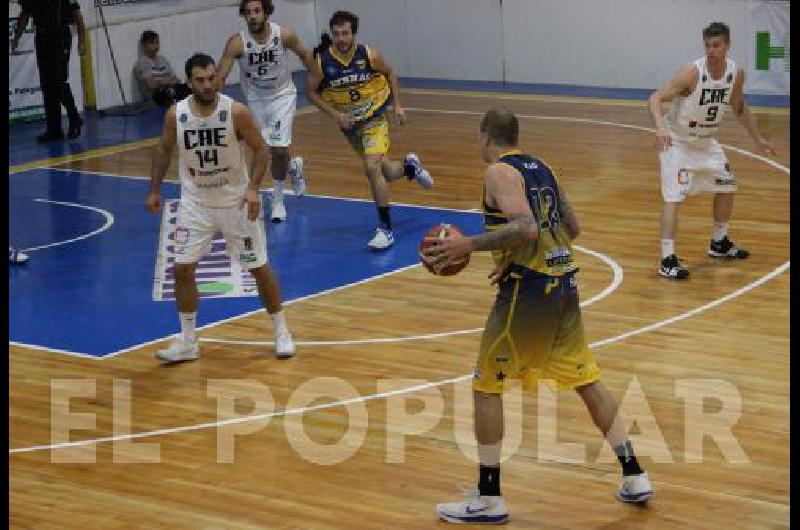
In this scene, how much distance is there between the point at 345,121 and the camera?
1355 centimetres

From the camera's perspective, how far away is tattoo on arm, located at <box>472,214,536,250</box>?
7.20 m

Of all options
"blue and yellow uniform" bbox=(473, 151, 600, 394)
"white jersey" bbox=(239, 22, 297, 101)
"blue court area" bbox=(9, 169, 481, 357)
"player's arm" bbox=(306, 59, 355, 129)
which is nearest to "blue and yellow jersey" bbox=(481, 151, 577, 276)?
"blue and yellow uniform" bbox=(473, 151, 600, 394)

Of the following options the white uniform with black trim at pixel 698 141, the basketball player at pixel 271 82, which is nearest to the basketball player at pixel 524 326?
the white uniform with black trim at pixel 698 141

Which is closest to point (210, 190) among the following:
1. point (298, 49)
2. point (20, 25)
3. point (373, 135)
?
point (373, 135)

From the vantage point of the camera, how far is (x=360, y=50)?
1383cm

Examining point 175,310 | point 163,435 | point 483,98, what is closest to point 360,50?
point 175,310

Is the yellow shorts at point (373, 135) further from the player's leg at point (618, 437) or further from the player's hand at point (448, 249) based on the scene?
the player's hand at point (448, 249)

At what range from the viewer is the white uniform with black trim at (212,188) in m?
10.2

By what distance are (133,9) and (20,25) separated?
2.87 metres

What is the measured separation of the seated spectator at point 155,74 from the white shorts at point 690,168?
10532 mm

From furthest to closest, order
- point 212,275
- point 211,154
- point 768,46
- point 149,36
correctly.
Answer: point 149,36, point 768,46, point 212,275, point 211,154

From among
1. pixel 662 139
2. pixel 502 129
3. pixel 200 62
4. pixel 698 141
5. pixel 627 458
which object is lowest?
pixel 627 458

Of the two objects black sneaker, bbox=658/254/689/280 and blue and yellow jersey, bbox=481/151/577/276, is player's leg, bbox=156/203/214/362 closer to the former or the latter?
blue and yellow jersey, bbox=481/151/577/276

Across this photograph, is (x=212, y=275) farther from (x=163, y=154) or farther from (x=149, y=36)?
(x=149, y=36)
